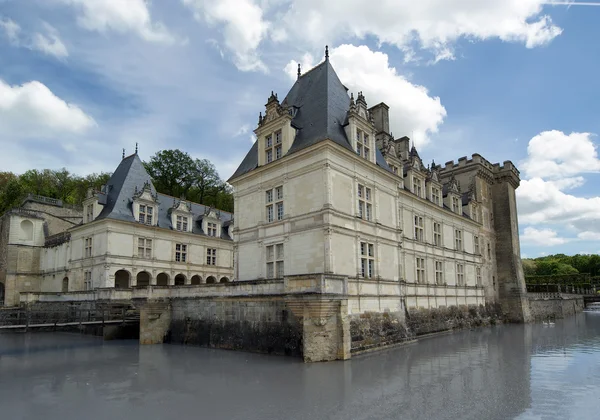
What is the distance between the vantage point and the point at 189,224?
3747 cm

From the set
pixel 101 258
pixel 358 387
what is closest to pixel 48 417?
pixel 358 387

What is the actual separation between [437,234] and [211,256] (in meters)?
19.9

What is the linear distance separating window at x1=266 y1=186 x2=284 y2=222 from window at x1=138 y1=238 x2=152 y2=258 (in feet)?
51.4

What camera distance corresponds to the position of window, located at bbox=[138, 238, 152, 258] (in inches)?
1318

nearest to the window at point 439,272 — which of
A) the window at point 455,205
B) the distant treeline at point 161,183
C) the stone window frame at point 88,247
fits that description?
the window at point 455,205

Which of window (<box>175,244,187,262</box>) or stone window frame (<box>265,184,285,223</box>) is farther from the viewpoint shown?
window (<box>175,244,187,262</box>)

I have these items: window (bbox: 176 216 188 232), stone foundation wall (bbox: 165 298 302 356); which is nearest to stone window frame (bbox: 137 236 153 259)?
window (bbox: 176 216 188 232)

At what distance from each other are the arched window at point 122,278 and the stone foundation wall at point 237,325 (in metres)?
12.4

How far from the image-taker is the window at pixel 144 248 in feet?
110

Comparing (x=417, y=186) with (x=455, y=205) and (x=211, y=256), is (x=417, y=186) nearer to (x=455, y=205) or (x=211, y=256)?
(x=455, y=205)

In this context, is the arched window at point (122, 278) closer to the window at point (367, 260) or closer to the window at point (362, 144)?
the window at point (367, 260)

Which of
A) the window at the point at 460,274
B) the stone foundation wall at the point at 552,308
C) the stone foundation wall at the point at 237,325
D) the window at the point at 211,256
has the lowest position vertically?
the stone foundation wall at the point at 552,308

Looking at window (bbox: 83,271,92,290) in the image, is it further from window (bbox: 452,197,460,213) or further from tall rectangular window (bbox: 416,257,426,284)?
window (bbox: 452,197,460,213)

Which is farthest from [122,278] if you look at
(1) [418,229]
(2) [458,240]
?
(2) [458,240]
